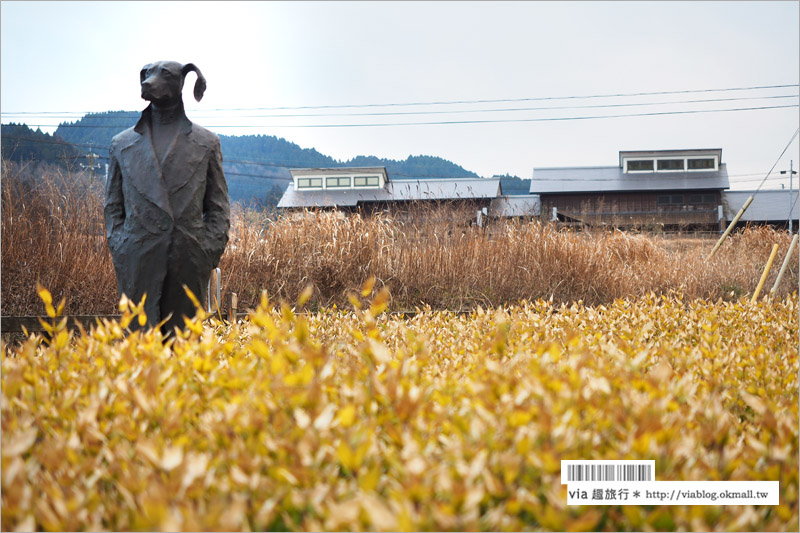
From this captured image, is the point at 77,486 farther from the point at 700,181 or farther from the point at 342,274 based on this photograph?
the point at 700,181

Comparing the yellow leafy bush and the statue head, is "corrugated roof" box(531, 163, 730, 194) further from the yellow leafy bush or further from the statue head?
the yellow leafy bush

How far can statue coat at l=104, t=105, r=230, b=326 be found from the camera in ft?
10.0

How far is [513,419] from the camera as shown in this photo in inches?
54.2

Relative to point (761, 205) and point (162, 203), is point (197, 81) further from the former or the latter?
point (761, 205)

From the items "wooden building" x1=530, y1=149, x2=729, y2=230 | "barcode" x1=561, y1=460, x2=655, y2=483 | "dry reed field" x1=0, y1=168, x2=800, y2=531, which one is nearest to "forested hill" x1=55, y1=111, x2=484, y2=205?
"wooden building" x1=530, y1=149, x2=729, y2=230

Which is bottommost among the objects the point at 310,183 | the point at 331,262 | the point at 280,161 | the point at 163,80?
the point at 331,262

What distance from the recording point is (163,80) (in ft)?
10.2

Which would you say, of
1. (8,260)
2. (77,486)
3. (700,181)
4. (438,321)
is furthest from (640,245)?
(700,181)

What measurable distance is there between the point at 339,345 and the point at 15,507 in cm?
131

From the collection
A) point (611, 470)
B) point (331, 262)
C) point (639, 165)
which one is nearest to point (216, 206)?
point (611, 470)

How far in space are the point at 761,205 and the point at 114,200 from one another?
1266 inches

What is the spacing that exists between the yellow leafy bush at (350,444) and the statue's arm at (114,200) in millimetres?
1274

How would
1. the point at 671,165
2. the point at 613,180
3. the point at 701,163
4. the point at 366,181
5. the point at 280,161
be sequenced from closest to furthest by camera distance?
the point at 613,180, the point at 701,163, the point at 671,165, the point at 366,181, the point at 280,161

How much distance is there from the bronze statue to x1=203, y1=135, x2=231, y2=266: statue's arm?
→ 0.01 meters
